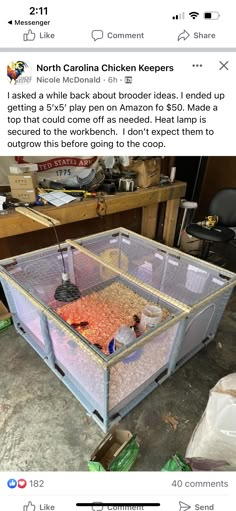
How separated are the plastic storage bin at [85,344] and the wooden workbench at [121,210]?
0.79 ft

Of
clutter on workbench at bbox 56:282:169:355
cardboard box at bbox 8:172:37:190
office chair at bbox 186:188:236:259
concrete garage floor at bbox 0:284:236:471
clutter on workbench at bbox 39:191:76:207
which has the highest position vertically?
cardboard box at bbox 8:172:37:190

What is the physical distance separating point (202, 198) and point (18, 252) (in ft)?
8.13

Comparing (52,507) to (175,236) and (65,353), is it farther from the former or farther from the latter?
(175,236)

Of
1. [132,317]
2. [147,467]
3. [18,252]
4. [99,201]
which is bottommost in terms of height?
[147,467]

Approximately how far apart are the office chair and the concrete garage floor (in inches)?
38.3

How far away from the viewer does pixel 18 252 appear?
232 centimetres

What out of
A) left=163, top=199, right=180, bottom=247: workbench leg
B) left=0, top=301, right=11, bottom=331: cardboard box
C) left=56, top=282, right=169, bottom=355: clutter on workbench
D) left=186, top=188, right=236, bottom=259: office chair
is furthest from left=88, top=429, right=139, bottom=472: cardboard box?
left=163, top=199, right=180, bottom=247: workbench leg

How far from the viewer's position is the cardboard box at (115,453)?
1.09 m

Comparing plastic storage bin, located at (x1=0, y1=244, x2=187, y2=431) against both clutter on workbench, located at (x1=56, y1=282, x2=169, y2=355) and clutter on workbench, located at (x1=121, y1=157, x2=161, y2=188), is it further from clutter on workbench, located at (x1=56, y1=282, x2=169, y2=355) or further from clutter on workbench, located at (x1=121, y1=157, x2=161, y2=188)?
clutter on workbench, located at (x1=121, y1=157, x2=161, y2=188)

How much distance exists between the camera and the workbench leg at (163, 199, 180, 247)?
2.86 m

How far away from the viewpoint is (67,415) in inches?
54.7
